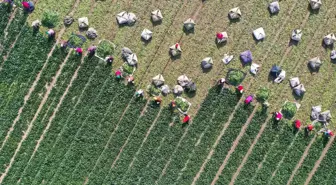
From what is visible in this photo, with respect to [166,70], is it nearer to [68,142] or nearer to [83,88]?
[83,88]

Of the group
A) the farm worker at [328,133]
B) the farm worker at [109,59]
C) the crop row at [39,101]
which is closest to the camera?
the farm worker at [109,59]

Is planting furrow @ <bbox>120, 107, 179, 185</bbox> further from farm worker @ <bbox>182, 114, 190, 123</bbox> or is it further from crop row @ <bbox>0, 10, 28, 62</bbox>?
crop row @ <bbox>0, 10, 28, 62</bbox>

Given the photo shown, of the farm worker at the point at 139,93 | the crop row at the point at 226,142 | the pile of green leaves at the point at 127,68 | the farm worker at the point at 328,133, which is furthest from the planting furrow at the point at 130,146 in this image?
the farm worker at the point at 328,133

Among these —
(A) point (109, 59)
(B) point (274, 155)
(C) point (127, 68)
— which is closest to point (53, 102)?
(A) point (109, 59)

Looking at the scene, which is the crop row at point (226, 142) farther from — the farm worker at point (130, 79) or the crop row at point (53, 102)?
the crop row at point (53, 102)

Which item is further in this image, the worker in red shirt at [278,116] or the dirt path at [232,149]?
the dirt path at [232,149]

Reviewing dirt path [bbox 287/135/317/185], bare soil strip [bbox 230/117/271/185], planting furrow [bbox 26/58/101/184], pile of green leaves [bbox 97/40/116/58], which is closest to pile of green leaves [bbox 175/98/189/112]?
bare soil strip [bbox 230/117/271/185]

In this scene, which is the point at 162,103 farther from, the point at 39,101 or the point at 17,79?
the point at 17,79
